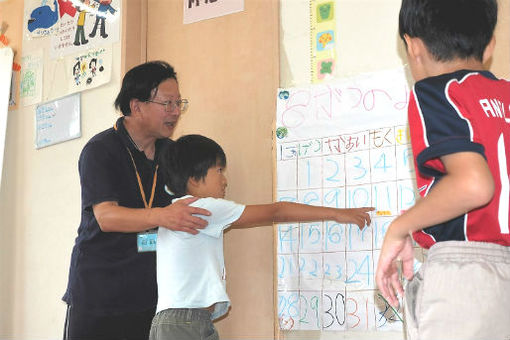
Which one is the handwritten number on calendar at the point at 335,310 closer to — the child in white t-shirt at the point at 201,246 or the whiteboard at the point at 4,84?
the child in white t-shirt at the point at 201,246

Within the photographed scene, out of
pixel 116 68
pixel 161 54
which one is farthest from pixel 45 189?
pixel 161 54

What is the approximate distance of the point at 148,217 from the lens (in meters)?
2.01

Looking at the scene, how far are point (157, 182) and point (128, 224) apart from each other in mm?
292

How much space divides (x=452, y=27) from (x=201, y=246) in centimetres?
110

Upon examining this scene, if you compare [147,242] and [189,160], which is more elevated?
[189,160]

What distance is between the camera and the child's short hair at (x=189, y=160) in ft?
7.07

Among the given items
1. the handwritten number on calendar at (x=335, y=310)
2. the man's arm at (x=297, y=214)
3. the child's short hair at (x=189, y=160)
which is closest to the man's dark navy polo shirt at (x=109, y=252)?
the child's short hair at (x=189, y=160)

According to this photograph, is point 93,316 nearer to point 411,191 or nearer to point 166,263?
point 166,263

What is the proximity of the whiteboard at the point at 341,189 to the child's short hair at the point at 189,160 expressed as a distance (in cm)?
27

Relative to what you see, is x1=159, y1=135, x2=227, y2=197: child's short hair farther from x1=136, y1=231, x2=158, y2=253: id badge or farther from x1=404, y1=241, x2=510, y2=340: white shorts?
x1=404, y1=241, x2=510, y2=340: white shorts

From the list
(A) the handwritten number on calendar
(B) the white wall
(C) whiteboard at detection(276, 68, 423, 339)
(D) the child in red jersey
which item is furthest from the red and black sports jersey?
(B) the white wall

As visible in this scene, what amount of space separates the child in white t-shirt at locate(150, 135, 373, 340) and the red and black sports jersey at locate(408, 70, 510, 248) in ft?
2.81

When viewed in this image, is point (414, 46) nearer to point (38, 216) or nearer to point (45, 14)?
point (38, 216)

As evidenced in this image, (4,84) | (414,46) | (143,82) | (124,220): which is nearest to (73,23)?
(4,84)
